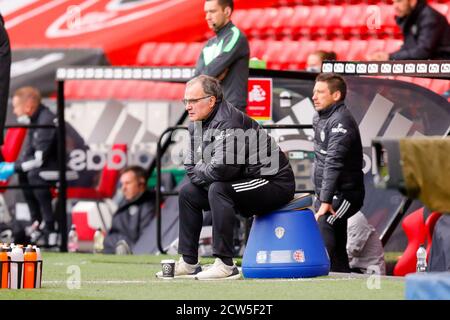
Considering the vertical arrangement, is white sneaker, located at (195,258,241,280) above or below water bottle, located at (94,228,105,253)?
above

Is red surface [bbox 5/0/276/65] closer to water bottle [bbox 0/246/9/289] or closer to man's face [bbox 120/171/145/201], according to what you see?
man's face [bbox 120/171/145/201]

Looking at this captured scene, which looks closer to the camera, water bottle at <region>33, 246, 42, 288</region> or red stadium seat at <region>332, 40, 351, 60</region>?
water bottle at <region>33, 246, 42, 288</region>

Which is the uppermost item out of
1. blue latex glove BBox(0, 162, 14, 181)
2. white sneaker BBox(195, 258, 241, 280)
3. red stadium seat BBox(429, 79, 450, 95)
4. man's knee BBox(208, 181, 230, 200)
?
red stadium seat BBox(429, 79, 450, 95)

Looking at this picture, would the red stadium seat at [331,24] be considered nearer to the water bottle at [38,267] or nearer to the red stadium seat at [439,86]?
the red stadium seat at [439,86]

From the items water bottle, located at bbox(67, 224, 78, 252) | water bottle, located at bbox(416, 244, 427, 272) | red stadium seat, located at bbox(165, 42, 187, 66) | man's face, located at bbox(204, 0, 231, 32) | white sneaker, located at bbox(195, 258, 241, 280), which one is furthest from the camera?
red stadium seat, located at bbox(165, 42, 187, 66)

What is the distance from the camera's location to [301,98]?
14039mm

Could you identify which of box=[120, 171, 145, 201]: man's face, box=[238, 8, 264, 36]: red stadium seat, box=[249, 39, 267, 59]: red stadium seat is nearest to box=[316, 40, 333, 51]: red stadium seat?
box=[249, 39, 267, 59]: red stadium seat

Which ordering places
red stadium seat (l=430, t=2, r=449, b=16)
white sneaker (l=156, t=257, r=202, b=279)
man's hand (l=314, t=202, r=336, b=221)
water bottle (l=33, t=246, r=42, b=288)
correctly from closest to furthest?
water bottle (l=33, t=246, r=42, b=288), white sneaker (l=156, t=257, r=202, b=279), man's hand (l=314, t=202, r=336, b=221), red stadium seat (l=430, t=2, r=449, b=16)

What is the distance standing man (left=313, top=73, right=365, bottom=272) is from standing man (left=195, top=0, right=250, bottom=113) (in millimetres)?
958

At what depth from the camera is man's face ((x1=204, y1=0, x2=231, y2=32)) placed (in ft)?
41.1

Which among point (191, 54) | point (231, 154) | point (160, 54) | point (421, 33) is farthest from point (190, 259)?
point (160, 54)

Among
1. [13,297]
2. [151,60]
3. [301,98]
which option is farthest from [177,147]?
[13,297]

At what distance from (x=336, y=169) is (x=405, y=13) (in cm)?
365

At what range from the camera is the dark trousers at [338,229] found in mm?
11555
